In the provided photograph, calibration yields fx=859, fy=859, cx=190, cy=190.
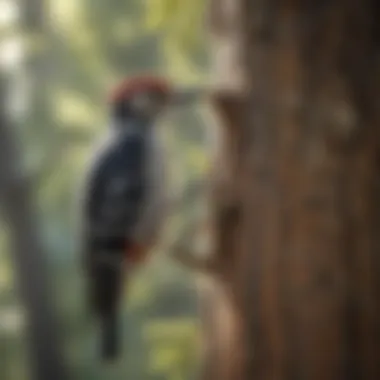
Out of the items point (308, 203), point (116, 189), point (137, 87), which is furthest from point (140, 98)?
point (308, 203)

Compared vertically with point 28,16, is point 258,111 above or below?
below

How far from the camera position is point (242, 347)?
42.1 inches

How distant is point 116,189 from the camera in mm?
1113

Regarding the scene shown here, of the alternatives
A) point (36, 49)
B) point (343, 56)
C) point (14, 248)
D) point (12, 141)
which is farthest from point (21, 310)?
point (343, 56)

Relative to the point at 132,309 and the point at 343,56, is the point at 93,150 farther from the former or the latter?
the point at 343,56

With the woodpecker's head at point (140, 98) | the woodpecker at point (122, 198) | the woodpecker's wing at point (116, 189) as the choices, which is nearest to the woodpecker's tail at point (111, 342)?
the woodpecker at point (122, 198)

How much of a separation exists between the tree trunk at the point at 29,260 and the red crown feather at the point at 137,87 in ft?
0.50

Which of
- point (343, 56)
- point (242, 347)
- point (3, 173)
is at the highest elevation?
point (343, 56)

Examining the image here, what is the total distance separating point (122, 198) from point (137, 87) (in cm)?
14

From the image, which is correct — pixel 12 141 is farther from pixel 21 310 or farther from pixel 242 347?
pixel 242 347

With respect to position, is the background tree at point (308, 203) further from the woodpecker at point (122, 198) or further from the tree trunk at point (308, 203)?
the woodpecker at point (122, 198)

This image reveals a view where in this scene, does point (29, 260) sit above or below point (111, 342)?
above

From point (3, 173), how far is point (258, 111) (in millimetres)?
345

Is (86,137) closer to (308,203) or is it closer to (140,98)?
(140,98)
